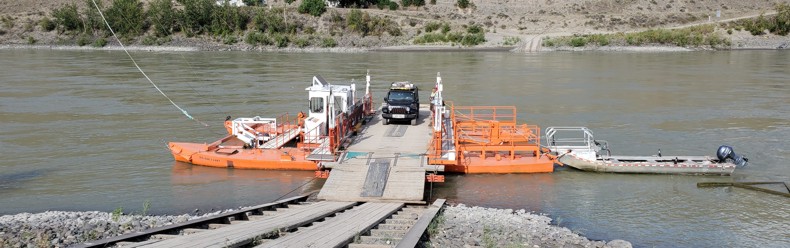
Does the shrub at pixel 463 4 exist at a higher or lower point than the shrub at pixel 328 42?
higher

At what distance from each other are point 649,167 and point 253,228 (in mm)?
13787

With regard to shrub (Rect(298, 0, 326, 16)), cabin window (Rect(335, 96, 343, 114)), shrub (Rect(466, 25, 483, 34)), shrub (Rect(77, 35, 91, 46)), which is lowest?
shrub (Rect(77, 35, 91, 46))

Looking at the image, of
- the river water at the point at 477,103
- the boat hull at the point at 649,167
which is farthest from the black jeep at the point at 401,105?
the boat hull at the point at 649,167

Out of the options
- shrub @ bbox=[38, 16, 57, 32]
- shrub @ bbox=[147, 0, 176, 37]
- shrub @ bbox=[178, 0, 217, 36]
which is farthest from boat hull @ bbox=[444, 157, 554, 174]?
shrub @ bbox=[38, 16, 57, 32]

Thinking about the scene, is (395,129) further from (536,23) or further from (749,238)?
(536,23)

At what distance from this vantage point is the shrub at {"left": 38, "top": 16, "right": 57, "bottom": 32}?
102 metres

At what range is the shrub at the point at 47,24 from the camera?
102 meters

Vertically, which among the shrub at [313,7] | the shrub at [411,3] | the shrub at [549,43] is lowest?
the shrub at [549,43]

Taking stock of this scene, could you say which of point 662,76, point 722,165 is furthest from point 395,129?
point 662,76

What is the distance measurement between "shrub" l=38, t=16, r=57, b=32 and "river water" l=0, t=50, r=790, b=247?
40544 mm

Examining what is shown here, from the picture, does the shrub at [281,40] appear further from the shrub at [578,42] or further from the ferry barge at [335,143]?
the ferry barge at [335,143]

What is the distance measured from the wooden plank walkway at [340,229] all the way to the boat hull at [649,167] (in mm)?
8084

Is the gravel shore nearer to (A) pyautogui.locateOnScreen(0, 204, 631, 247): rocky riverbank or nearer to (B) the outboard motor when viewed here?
(A) pyautogui.locateOnScreen(0, 204, 631, 247): rocky riverbank

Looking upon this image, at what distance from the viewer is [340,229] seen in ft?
43.9
